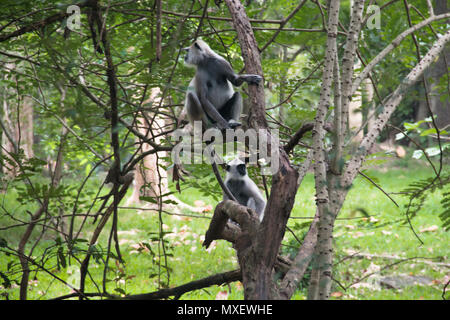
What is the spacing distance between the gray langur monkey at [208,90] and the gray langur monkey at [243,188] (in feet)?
3.85

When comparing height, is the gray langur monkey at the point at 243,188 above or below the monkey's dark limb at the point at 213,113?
below

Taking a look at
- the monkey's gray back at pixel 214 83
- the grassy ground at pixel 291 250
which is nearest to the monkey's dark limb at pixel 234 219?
the monkey's gray back at pixel 214 83

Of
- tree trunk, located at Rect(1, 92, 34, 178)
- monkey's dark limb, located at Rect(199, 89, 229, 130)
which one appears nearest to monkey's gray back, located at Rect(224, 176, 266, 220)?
monkey's dark limb, located at Rect(199, 89, 229, 130)

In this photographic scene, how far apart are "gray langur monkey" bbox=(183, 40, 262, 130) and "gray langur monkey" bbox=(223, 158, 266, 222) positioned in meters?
1.17

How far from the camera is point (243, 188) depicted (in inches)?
235

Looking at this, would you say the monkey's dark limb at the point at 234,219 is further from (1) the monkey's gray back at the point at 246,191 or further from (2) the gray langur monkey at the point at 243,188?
(1) the monkey's gray back at the point at 246,191

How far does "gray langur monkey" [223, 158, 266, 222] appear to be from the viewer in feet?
18.8

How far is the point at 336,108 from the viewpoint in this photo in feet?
6.17

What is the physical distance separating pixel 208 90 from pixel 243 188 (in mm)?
1677

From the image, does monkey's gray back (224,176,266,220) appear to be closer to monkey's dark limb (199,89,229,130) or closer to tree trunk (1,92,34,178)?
monkey's dark limb (199,89,229,130)

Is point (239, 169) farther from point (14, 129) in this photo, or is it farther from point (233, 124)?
point (14, 129)

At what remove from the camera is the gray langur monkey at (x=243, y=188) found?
5.74m
